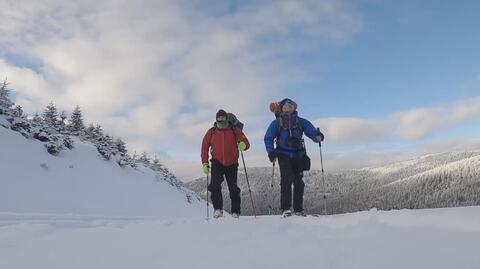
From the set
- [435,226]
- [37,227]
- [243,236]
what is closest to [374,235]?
[435,226]

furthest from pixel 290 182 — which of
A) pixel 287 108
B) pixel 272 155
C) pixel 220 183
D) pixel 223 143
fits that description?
pixel 223 143

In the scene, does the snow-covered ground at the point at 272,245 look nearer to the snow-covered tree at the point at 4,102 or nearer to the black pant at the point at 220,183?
the black pant at the point at 220,183

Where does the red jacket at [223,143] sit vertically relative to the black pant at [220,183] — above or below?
above

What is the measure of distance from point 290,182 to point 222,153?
192 centimetres

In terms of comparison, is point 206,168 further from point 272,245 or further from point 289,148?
point 272,245

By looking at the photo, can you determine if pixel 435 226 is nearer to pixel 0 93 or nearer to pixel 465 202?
pixel 0 93

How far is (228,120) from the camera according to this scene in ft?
32.6

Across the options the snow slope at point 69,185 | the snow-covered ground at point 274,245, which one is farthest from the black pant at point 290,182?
the snow slope at point 69,185

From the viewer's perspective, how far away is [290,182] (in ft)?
28.4

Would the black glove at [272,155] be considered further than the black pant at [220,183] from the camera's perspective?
No

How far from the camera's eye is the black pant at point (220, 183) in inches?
384

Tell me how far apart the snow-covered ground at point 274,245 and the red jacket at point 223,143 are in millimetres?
4036

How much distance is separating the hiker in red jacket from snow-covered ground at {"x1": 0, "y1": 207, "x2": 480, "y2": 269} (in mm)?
3996

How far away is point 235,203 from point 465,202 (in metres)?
160
